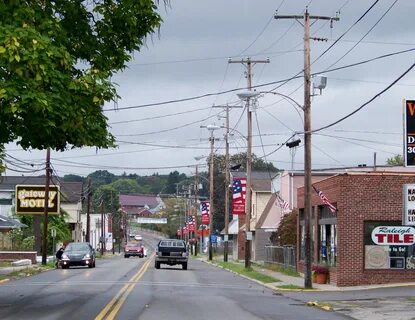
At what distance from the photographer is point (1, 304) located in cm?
2245

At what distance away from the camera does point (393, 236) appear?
109 ft

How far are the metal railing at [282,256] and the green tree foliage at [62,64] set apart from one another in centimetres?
2575

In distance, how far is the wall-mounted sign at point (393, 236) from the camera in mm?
33000

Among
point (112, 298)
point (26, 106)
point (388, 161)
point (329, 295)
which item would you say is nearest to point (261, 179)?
point (388, 161)

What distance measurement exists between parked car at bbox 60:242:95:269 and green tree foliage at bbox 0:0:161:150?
30.4 metres

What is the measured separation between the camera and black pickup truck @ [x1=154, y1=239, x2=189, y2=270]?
170 feet

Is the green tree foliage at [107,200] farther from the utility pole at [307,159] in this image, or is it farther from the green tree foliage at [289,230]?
the utility pole at [307,159]

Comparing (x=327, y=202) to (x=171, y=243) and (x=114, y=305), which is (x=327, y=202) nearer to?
(x=114, y=305)

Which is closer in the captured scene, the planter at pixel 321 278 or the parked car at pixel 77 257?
the planter at pixel 321 278

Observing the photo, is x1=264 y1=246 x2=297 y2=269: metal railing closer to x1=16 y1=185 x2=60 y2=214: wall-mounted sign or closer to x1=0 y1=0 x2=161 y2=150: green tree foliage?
x1=16 y1=185 x2=60 y2=214: wall-mounted sign

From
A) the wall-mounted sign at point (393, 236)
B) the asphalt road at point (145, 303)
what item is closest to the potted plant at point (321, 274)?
the wall-mounted sign at point (393, 236)

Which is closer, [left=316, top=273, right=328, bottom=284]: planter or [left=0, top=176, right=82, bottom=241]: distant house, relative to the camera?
[left=316, top=273, right=328, bottom=284]: planter

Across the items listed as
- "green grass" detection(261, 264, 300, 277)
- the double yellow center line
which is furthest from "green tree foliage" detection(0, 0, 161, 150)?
"green grass" detection(261, 264, 300, 277)

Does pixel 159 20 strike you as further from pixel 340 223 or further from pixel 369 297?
pixel 340 223
